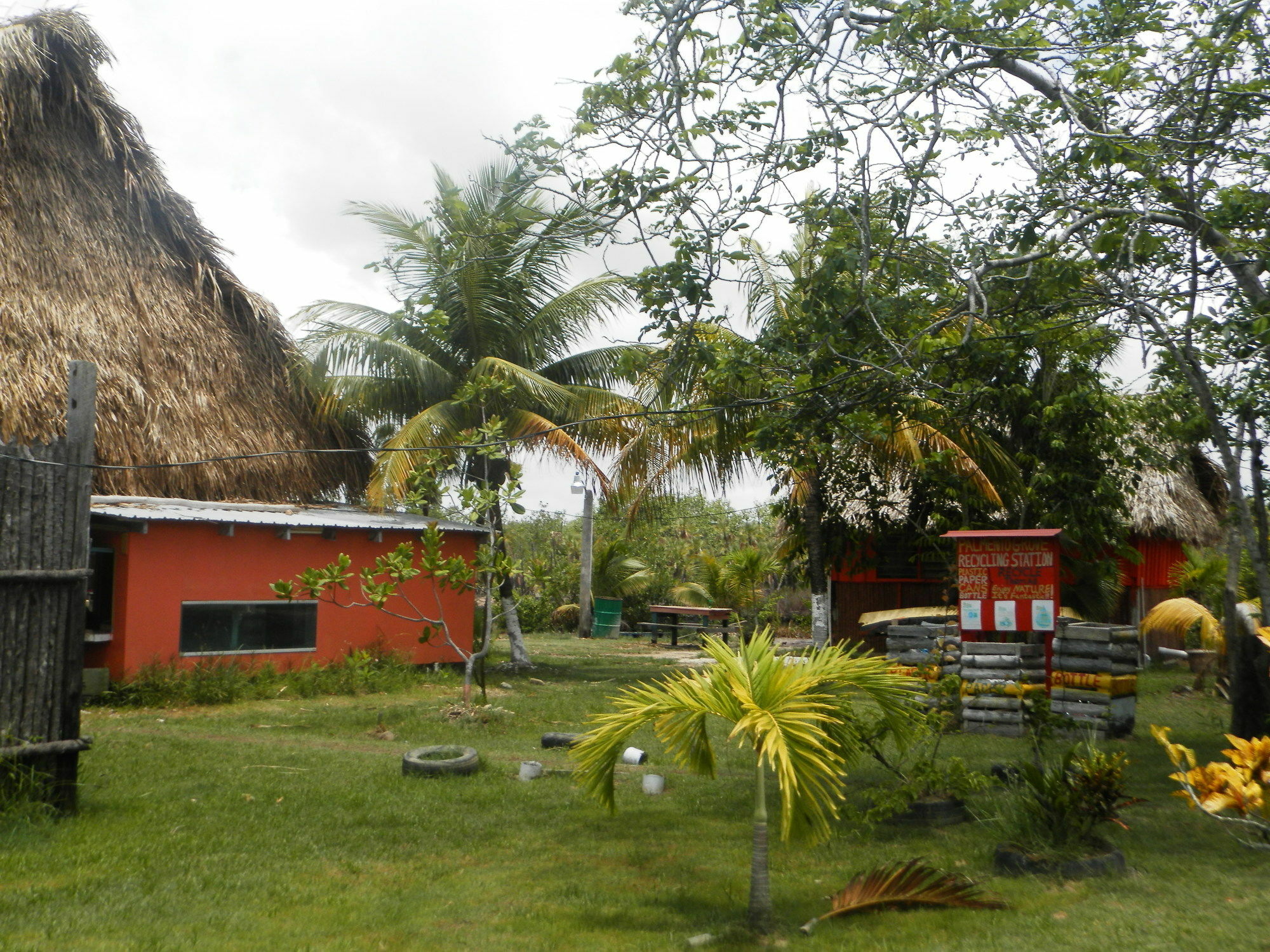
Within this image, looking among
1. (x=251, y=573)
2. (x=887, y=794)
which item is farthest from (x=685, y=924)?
(x=251, y=573)

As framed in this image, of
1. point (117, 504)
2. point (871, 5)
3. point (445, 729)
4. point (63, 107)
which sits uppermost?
point (63, 107)

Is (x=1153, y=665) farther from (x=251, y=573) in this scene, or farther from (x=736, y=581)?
(x=251, y=573)

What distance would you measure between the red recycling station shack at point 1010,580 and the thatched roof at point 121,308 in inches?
404

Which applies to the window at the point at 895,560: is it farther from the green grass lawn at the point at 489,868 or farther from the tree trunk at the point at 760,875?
the tree trunk at the point at 760,875

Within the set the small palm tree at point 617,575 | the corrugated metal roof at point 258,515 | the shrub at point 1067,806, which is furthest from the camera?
the small palm tree at point 617,575

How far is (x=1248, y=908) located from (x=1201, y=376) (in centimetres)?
349

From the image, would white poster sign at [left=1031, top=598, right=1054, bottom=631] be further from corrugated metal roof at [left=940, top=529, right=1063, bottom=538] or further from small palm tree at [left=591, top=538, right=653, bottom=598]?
small palm tree at [left=591, top=538, right=653, bottom=598]

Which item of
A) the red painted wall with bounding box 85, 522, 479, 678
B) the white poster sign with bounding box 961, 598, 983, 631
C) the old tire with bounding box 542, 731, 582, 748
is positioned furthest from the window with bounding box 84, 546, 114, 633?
the white poster sign with bounding box 961, 598, 983, 631

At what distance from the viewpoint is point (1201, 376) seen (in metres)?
6.88

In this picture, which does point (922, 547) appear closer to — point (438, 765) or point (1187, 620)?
point (1187, 620)

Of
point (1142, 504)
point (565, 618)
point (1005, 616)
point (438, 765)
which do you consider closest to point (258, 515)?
point (438, 765)

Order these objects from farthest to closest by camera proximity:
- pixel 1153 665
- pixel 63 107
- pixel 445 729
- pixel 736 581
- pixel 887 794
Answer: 1. pixel 736 581
2. pixel 1153 665
3. pixel 63 107
4. pixel 445 729
5. pixel 887 794

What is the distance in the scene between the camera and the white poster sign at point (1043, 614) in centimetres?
938

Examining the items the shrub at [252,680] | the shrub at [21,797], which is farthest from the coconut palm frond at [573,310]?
the shrub at [21,797]
